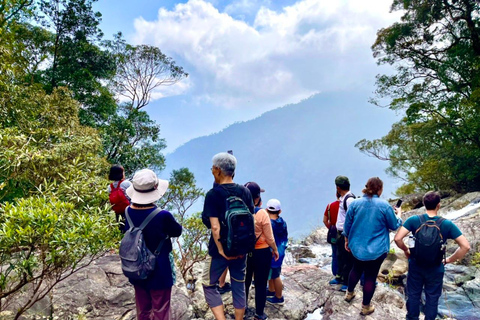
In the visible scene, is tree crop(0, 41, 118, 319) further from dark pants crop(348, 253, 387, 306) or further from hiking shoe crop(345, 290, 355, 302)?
hiking shoe crop(345, 290, 355, 302)

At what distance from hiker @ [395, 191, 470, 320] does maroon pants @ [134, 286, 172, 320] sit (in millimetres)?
2800

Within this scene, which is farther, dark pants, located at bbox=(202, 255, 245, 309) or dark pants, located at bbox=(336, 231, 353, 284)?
dark pants, located at bbox=(336, 231, 353, 284)

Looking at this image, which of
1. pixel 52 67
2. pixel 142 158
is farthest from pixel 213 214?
pixel 52 67

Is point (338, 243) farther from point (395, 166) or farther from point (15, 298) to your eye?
point (395, 166)

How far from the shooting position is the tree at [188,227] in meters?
6.77

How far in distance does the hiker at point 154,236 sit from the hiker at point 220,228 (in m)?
0.46

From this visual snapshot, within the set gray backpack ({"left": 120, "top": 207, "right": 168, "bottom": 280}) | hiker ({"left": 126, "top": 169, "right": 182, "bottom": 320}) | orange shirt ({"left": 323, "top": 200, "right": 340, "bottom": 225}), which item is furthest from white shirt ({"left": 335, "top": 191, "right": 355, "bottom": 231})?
gray backpack ({"left": 120, "top": 207, "right": 168, "bottom": 280})

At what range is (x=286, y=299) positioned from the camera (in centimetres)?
496

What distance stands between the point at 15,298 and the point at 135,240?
2383 millimetres

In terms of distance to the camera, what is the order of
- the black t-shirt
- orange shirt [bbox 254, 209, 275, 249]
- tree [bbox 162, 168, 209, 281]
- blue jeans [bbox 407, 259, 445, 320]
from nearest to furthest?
the black t-shirt < blue jeans [bbox 407, 259, 445, 320] < orange shirt [bbox 254, 209, 275, 249] < tree [bbox 162, 168, 209, 281]

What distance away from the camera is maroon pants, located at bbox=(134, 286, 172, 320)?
2945 mm

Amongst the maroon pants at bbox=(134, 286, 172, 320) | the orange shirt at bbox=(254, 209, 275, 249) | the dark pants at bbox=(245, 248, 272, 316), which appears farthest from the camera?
the dark pants at bbox=(245, 248, 272, 316)

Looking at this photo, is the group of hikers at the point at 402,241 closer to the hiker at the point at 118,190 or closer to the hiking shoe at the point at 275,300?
the hiking shoe at the point at 275,300

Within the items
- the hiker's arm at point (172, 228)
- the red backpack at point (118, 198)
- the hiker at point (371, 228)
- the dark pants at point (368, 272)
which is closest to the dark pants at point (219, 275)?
the hiker's arm at point (172, 228)
